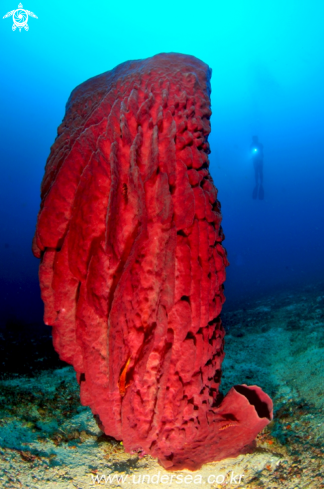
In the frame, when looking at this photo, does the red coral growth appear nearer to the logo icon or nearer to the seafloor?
the seafloor

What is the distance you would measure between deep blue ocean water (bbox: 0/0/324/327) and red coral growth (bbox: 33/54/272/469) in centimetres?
1084

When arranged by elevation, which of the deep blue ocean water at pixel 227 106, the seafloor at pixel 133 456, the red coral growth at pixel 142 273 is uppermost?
the deep blue ocean water at pixel 227 106

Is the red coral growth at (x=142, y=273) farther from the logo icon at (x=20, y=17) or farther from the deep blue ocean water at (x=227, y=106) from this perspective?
the logo icon at (x=20, y=17)

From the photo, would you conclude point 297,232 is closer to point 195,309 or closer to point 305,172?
point 305,172

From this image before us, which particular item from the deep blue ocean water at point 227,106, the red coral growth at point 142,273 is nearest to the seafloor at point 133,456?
the red coral growth at point 142,273

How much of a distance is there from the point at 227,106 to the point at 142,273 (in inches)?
3360

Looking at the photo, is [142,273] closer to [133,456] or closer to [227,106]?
[133,456]

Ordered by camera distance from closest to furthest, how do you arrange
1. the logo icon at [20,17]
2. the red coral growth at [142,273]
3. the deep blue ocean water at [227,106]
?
the red coral growth at [142,273], the deep blue ocean water at [227,106], the logo icon at [20,17]

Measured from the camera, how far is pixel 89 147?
66.1 inches

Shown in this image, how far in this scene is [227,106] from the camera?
246ft

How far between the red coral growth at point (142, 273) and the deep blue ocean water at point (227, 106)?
10839 millimetres

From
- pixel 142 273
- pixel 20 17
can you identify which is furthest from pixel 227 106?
pixel 142 273

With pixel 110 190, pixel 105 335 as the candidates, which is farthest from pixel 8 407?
pixel 110 190

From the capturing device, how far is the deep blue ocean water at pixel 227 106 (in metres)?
27.4
